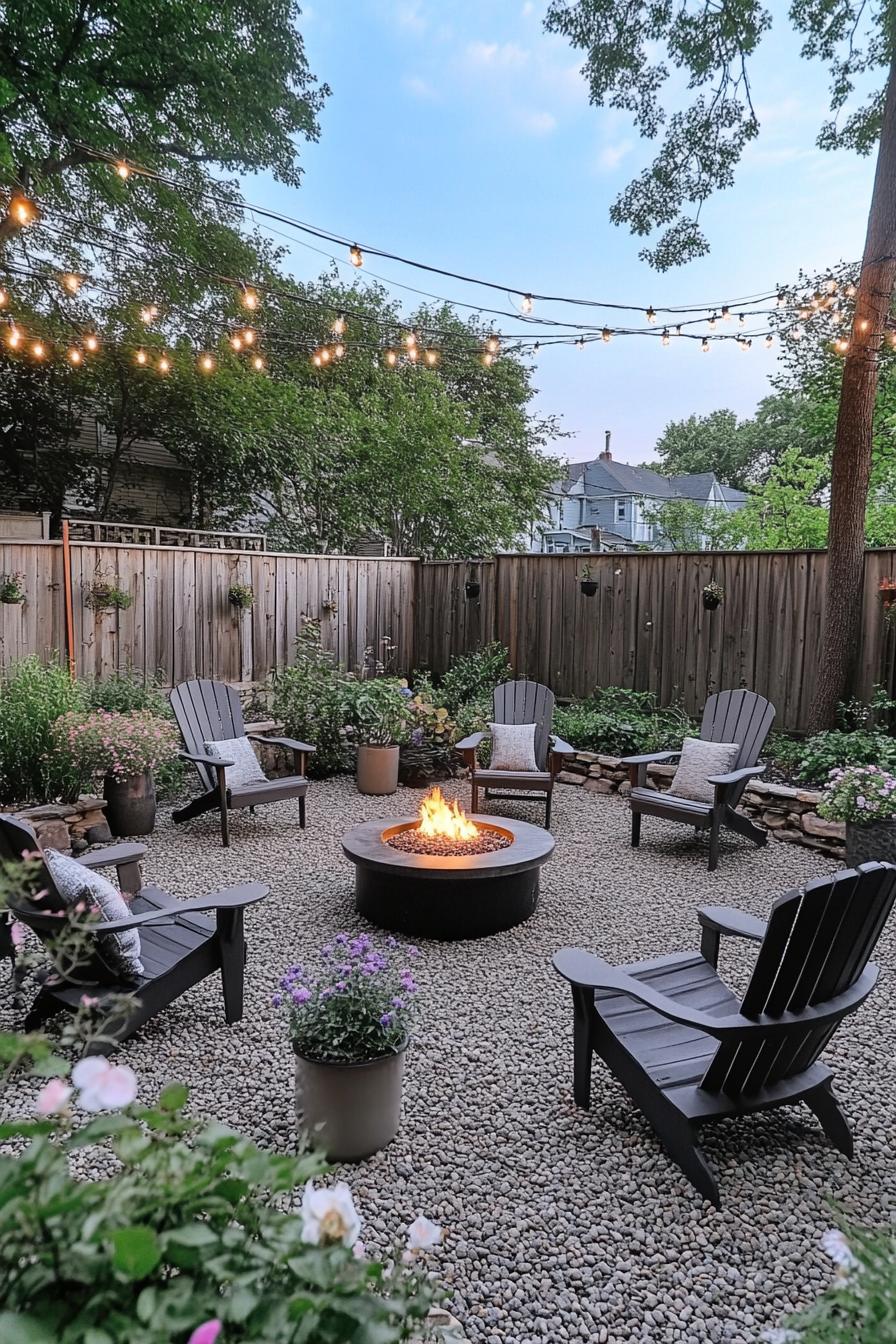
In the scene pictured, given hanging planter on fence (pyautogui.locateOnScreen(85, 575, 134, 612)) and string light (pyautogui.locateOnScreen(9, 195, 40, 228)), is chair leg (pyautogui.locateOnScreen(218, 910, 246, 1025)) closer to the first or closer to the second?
string light (pyautogui.locateOnScreen(9, 195, 40, 228))

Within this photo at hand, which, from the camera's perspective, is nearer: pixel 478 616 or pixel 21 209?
pixel 21 209

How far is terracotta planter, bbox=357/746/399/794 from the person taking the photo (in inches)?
233

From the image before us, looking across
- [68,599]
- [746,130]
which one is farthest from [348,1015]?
[746,130]

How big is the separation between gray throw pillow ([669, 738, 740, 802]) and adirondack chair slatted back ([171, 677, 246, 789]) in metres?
2.91

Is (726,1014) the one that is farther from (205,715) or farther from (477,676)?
(477,676)

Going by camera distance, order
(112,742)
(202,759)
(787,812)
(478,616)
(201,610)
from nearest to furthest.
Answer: (112,742) < (202,759) < (787,812) < (201,610) < (478,616)

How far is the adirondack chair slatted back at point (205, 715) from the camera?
507 cm

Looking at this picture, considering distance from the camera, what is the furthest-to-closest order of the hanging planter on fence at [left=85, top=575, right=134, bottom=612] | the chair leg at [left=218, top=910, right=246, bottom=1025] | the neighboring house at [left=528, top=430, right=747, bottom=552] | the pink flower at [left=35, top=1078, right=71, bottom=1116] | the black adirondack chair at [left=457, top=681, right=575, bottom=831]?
A: the neighboring house at [left=528, top=430, right=747, bottom=552]
the hanging planter on fence at [left=85, top=575, right=134, bottom=612]
the black adirondack chair at [left=457, top=681, right=575, bottom=831]
the chair leg at [left=218, top=910, right=246, bottom=1025]
the pink flower at [left=35, top=1078, right=71, bottom=1116]

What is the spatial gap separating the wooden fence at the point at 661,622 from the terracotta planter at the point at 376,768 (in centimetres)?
213

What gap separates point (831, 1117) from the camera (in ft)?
7.02

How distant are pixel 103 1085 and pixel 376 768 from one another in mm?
5105

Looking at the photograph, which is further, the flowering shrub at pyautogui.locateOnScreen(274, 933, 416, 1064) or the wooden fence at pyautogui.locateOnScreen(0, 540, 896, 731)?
the wooden fence at pyautogui.locateOnScreen(0, 540, 896, 731)

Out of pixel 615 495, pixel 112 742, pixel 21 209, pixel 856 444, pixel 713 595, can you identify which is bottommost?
pixel 112 742

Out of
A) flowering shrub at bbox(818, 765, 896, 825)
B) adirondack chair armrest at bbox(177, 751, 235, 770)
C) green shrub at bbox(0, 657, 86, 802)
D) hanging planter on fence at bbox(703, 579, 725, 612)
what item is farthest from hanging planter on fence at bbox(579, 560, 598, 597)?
green shrub at bbox(0, 657, 86, 802)
